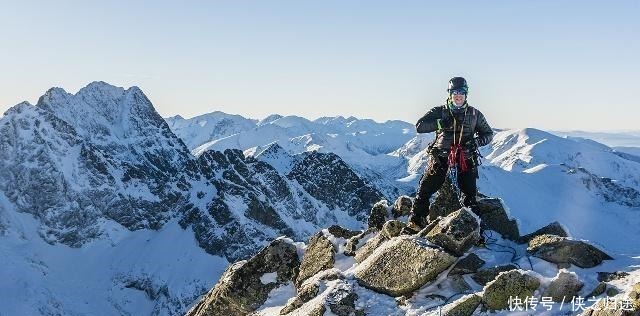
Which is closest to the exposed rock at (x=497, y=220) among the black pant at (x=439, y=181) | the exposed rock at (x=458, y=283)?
the black pant at (x=439, y=181)

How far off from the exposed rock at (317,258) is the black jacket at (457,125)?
4.67 meters

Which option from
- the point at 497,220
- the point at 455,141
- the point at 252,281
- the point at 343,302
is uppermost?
the point at 455,141

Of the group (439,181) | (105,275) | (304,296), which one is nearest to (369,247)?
(439,181)

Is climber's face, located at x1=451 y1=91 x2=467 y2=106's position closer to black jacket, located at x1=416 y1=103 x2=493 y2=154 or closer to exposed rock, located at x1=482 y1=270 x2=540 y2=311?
black jacket, located at x1=416 y1=103 x2=493 y2=154

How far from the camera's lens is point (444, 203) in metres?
18.2

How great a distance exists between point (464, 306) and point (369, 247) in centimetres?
492

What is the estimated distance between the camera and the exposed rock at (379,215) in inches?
766

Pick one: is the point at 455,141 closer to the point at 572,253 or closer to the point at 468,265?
the point at 468,265

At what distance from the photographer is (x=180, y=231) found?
7662 inches

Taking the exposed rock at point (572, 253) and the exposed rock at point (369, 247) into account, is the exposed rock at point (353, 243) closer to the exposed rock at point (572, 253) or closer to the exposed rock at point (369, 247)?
the exposed rock at point (369, 247)

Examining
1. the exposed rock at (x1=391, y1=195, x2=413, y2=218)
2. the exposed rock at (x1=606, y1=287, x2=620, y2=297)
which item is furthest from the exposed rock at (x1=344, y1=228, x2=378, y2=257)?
the exposed rock at (x1=606, y1=287, x2=620, y2=297)

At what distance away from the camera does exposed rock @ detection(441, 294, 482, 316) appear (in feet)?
40.9

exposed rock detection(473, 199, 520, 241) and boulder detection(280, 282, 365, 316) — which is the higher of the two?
exposed rock detection(473, 199, 520, 241)

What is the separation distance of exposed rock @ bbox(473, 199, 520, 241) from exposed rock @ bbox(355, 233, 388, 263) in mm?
2874
